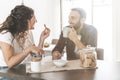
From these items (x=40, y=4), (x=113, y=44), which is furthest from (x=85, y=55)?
(x=40, y=4)

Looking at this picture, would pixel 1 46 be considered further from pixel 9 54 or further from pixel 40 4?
pixel 40 4

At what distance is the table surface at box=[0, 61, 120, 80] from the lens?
1399mm

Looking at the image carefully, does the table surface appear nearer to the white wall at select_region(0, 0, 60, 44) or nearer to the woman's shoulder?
the woman's shoulder

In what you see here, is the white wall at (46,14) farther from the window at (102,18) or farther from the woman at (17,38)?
the woman at (17,38)

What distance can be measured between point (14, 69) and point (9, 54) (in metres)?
0.13

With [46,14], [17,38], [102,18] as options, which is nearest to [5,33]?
[17,38]

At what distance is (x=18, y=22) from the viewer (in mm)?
2033

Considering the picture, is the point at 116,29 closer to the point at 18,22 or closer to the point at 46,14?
the point at 46,14

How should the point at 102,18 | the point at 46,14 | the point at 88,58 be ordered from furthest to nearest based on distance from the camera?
the point at 46,14, the point at 102,18, the point at 88,58

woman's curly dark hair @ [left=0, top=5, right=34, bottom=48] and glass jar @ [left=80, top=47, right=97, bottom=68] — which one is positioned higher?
woman's curly dark hair @ [left=0, top=5, right=34, bottom=48]

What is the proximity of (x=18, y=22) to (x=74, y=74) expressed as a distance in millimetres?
787

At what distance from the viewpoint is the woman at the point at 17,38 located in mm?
1745

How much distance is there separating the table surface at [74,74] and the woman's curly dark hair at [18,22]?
39 cm

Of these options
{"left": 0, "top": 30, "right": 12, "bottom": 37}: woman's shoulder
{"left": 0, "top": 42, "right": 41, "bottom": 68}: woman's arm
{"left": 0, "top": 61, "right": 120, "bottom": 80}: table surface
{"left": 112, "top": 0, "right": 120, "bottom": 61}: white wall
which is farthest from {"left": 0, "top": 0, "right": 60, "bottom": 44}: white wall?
{"left": 0, "top": 61, "right": 120, "bottom": 80}: table surface
